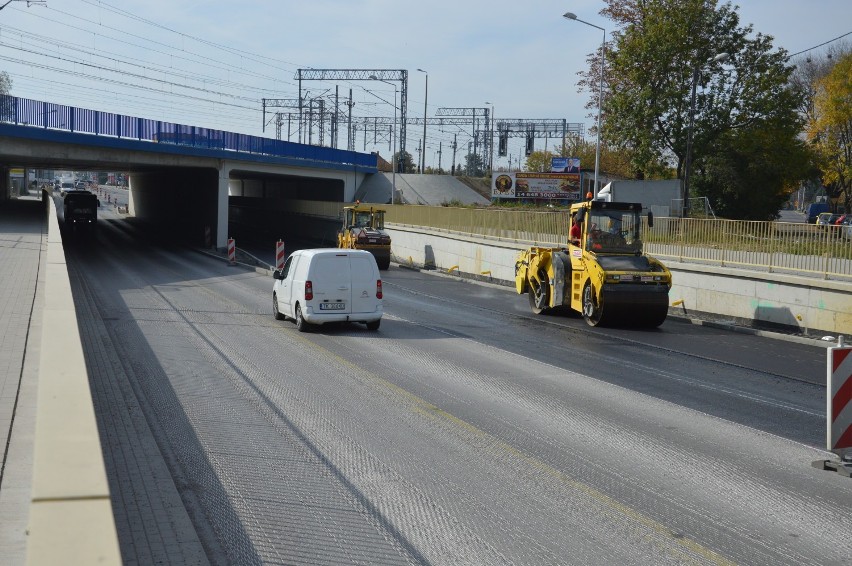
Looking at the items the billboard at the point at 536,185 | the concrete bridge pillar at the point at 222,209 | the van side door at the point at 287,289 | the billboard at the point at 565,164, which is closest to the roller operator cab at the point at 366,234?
the concrete bridge pillar at the point at 222,209

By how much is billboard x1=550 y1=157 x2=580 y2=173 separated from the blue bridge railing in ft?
97.4

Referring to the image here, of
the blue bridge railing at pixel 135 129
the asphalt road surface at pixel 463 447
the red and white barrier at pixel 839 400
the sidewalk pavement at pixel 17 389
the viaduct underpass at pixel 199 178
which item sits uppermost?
the blue bridge railing at pixel 135 129

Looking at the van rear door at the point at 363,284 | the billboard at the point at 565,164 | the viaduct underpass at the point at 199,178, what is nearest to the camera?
the van rear door at the point at 363,284

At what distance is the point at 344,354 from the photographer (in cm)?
1565

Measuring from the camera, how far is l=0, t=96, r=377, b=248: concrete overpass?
40.4m

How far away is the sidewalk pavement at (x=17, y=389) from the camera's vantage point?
620 cm

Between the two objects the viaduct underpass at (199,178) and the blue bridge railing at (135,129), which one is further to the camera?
the viaduct underpass at (199,178)

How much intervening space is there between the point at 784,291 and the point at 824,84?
41.8 m

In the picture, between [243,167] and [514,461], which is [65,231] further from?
[514,461]

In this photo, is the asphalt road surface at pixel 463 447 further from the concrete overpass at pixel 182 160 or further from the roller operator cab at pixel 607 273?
the concrete overpass at pixel 182 160

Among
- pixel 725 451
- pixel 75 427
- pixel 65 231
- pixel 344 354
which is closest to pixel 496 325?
pixel 344 354

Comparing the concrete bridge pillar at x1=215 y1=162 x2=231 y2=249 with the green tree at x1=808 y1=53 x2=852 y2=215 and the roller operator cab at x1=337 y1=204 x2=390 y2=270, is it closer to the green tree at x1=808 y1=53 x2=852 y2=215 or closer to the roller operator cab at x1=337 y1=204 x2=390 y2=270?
the roller operator cab at x1=337 y1=204 x2=390 y2=270

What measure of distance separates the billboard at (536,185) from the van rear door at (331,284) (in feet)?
183

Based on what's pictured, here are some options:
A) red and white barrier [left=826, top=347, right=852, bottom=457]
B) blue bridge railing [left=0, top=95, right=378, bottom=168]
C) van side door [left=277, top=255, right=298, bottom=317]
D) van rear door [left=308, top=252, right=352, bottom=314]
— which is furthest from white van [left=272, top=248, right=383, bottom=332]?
blue bridge railing [left=0, top=95, right=378, bottom=168]
